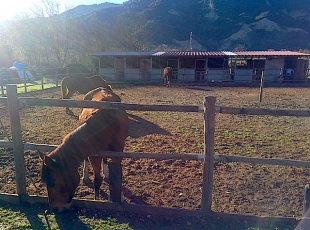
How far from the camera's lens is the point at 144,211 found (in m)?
3.28

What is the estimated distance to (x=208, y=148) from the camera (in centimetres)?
310

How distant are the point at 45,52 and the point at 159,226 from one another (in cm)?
4069

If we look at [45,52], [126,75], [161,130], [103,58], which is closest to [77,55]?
[45,52]

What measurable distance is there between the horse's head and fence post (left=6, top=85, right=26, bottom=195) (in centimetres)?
75

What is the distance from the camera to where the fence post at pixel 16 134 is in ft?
11.1

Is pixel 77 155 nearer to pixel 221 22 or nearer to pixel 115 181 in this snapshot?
pixel 115 181

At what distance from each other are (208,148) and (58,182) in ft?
5.91

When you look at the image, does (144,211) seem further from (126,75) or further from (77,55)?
(77,55)

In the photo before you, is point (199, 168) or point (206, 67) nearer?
point (199, 168)

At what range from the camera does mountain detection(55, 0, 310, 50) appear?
67312mm

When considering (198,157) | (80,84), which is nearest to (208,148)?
(198,157)

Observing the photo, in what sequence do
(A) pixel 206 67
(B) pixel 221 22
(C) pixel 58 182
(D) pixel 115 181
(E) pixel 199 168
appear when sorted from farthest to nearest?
(B) pixel 221 22, (A) pixel 206 67, (E) pixel 199 168, (D) pixel 115 181, (C) pixel 58 182

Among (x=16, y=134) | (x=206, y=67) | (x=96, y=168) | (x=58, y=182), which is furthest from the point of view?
(x=206, y=67)

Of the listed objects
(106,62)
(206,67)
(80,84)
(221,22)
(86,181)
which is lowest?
(86,181)
